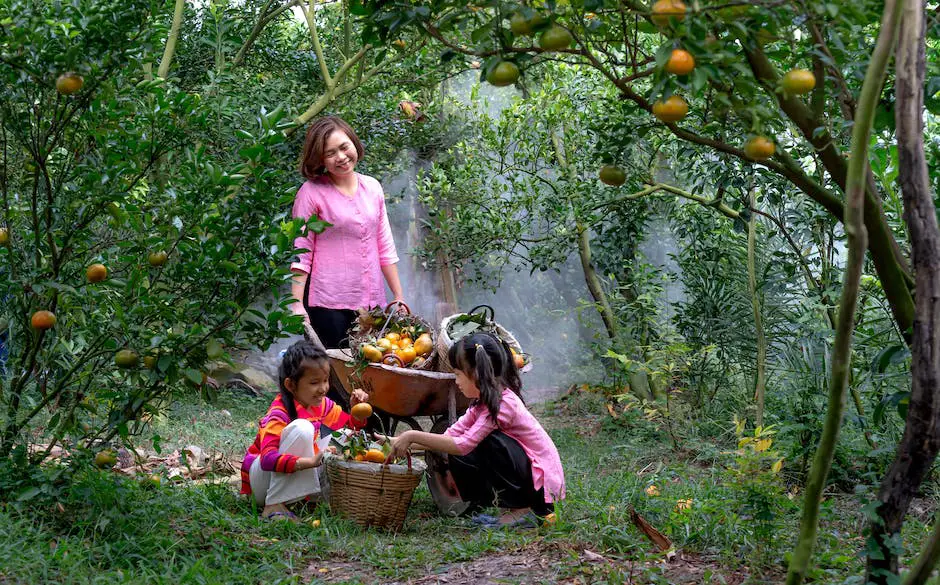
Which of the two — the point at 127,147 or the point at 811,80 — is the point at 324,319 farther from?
the point at 811,80

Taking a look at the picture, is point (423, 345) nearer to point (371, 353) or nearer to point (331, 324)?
point (371, 353)

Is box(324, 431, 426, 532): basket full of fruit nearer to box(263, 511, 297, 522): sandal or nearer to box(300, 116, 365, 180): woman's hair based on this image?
box(263, 511, 297, 522): sandal

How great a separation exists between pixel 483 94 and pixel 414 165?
1.00 metres

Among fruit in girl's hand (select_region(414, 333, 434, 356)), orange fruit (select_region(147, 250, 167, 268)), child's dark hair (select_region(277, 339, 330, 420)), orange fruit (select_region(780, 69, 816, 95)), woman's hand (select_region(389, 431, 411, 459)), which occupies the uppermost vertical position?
orange fruit (select_region(780, 69, 816, 95))

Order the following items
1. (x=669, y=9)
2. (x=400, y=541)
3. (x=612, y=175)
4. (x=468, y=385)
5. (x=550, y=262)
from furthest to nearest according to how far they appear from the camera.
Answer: (x=550, y=262) < (x=468, y=385) < (x=400, y=541) < (x=612, y=175) < (x=669, y=9)

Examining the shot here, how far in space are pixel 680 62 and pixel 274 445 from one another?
278 cm

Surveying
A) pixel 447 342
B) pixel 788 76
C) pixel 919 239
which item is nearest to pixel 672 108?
pixel 788 76

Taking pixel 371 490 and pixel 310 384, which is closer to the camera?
pixel 371 490

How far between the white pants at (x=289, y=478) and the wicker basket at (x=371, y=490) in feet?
0.47

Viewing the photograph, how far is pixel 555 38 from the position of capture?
2.37 metres

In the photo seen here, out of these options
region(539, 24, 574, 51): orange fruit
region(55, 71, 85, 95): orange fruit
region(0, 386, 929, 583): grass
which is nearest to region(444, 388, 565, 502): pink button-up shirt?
region(0, 386, 929, 583): grass

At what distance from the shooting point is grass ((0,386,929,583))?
10.4ft

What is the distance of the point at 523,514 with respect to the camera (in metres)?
4.29

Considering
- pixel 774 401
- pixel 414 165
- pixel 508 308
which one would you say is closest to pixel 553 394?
pixel 508 308
